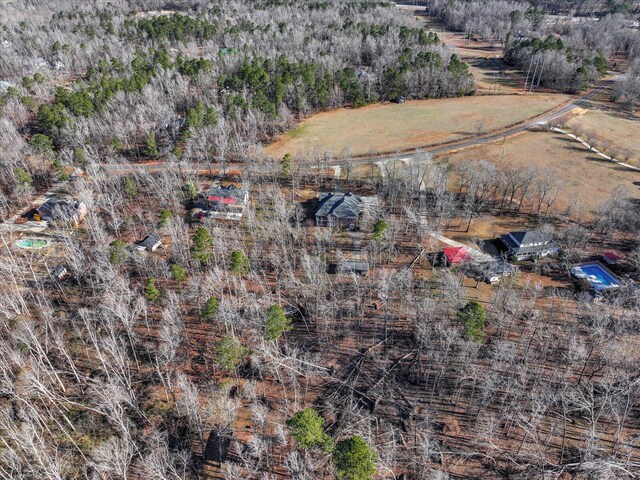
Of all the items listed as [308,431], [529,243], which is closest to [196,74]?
[529,243]

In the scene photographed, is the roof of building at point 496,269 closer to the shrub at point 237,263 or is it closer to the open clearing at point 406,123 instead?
the shrub at point 237,263

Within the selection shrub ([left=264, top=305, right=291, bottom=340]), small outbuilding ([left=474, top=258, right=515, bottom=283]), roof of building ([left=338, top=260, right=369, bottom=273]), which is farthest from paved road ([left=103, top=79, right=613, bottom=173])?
shrub ([left=264, top=305, right=291, bottom=340])

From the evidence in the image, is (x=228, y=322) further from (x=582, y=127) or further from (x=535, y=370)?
(x=582, y=127)

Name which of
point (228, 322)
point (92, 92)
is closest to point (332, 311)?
point (228, 322)

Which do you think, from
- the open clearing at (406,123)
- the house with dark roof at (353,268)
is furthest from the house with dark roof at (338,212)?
the open clearing at (406,123)

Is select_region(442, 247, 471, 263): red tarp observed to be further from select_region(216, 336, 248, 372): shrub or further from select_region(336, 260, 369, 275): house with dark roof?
select_region(216, 336, 248, 372): shrub

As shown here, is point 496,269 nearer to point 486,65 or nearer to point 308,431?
point 308,431
